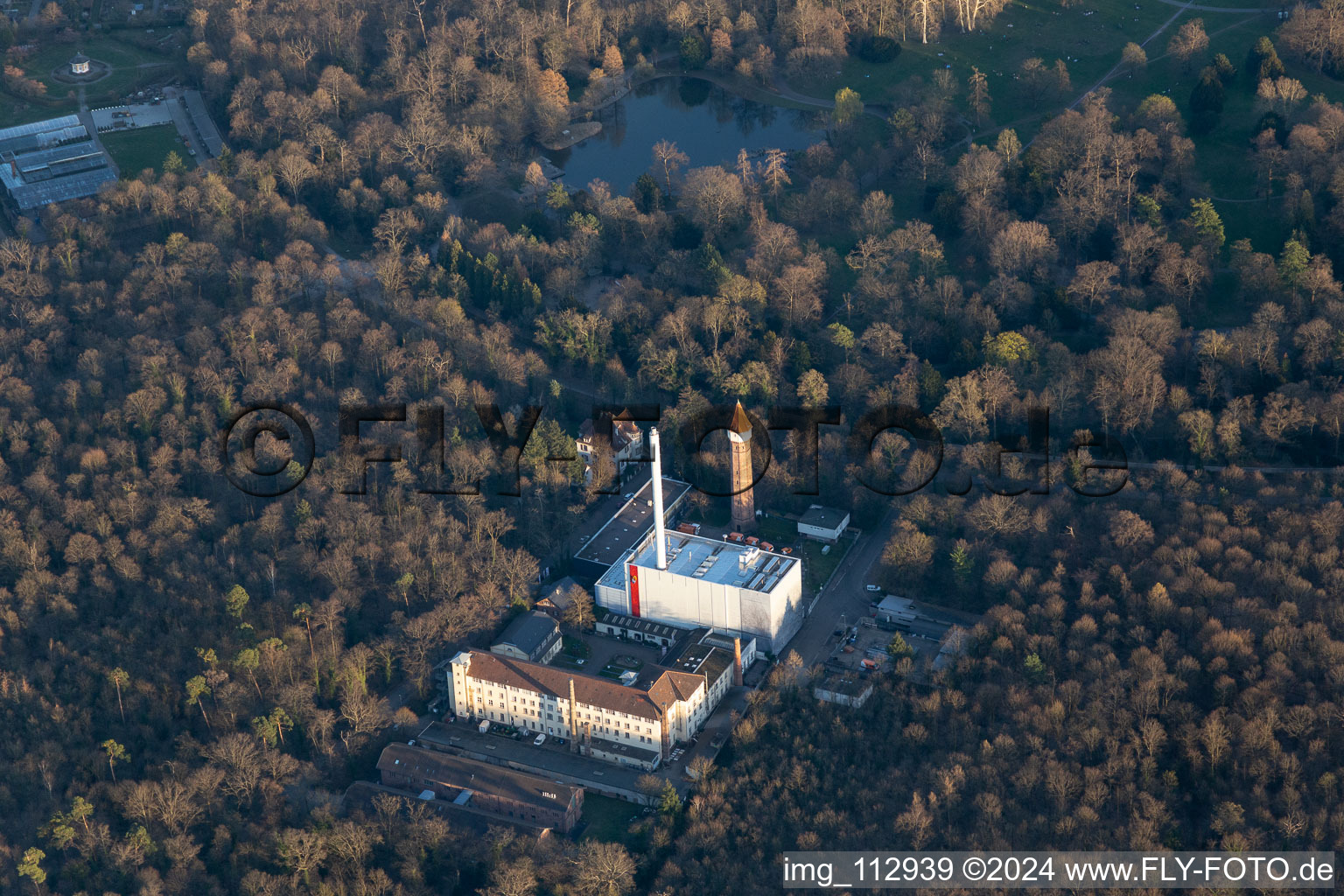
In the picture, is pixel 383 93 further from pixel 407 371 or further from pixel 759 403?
pixel 759 403

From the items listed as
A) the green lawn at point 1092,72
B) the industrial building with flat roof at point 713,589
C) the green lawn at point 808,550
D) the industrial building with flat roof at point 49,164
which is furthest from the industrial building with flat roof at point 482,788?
the industrial building with flat roof at point 49,164

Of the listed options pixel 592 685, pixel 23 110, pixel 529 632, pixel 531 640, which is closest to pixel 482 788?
pixel 592 685

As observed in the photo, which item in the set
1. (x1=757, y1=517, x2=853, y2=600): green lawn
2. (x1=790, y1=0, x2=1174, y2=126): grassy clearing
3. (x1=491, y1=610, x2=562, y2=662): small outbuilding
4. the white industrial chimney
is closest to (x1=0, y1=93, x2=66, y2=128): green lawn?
(x1=790, y1=0, x2=1174, y2=126): grassy clearing

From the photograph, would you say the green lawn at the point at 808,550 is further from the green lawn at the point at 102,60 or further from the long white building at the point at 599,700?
the green lawn at the point at 102,60

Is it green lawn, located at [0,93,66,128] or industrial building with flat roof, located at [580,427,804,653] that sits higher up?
green lawn, located at [0,93,66,128]

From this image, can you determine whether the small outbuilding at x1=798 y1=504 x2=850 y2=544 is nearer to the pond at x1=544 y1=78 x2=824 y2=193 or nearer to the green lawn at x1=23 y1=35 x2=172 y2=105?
the pond at x1=544 y1=78 x2=824 y2=193

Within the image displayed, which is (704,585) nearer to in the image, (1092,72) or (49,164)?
(1092,72)
